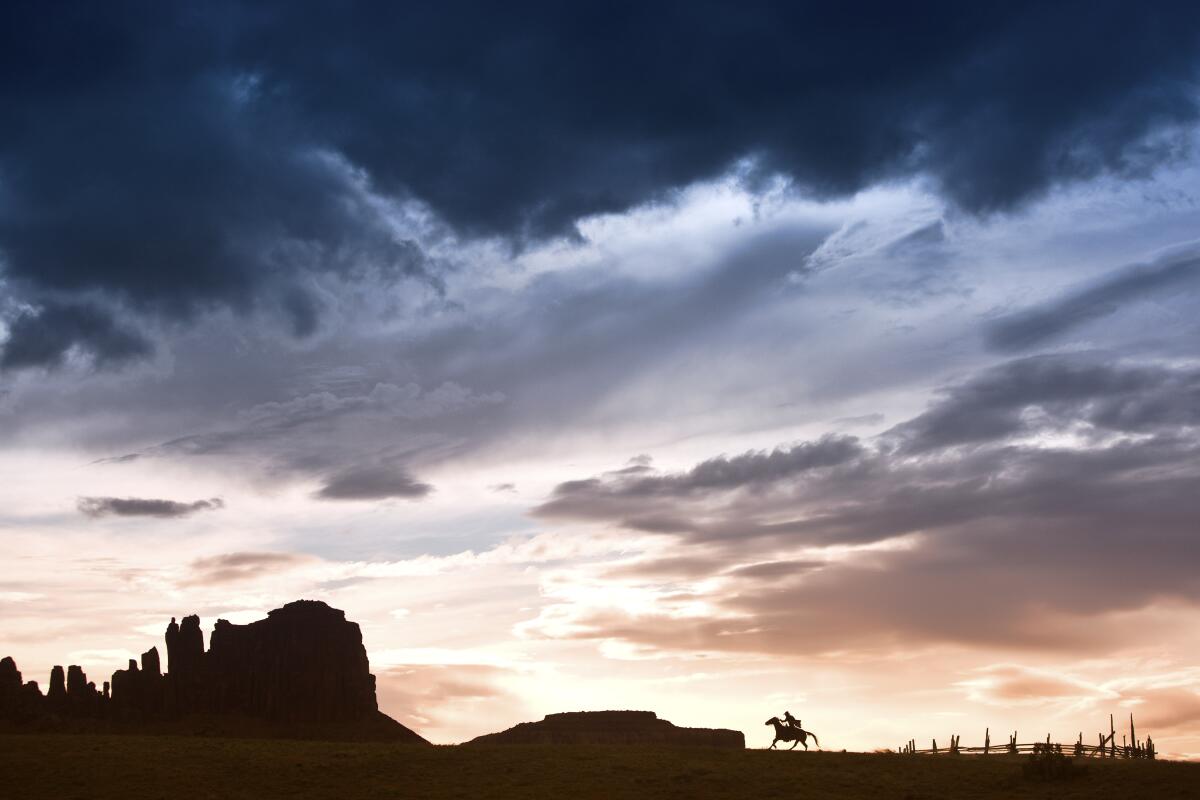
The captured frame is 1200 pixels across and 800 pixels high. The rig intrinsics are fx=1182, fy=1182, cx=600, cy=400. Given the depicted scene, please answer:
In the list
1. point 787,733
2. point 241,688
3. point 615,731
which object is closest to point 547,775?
point 787,733

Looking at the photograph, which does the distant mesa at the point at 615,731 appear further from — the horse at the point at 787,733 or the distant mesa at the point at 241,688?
the horse at the point at 787,733

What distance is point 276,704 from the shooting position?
137m

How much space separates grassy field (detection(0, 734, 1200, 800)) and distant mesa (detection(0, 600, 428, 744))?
53.6m

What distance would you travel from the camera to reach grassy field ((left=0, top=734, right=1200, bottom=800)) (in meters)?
54.0

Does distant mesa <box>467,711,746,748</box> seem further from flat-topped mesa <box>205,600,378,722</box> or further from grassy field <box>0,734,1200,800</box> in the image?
grassy field <box>0,734,1200,800</box>

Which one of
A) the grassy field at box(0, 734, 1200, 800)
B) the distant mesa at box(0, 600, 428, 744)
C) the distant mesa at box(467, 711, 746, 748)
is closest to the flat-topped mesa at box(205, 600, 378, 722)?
the distant mesa at box(0, 600, 428, 744)

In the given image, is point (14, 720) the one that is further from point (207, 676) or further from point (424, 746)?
point (424, 746)

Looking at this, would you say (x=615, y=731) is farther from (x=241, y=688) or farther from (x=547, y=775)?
(x=547, y=775)

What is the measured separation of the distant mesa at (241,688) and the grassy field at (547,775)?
176 ft

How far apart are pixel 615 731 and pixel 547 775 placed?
6539cm

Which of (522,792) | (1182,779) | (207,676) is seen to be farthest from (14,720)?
(1182,779)

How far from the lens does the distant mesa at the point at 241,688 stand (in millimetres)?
123375

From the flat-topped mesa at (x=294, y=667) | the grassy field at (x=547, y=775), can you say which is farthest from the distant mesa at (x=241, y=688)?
the grassy field at (x=547, y=775)

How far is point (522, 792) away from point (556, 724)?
7038 centimetres
